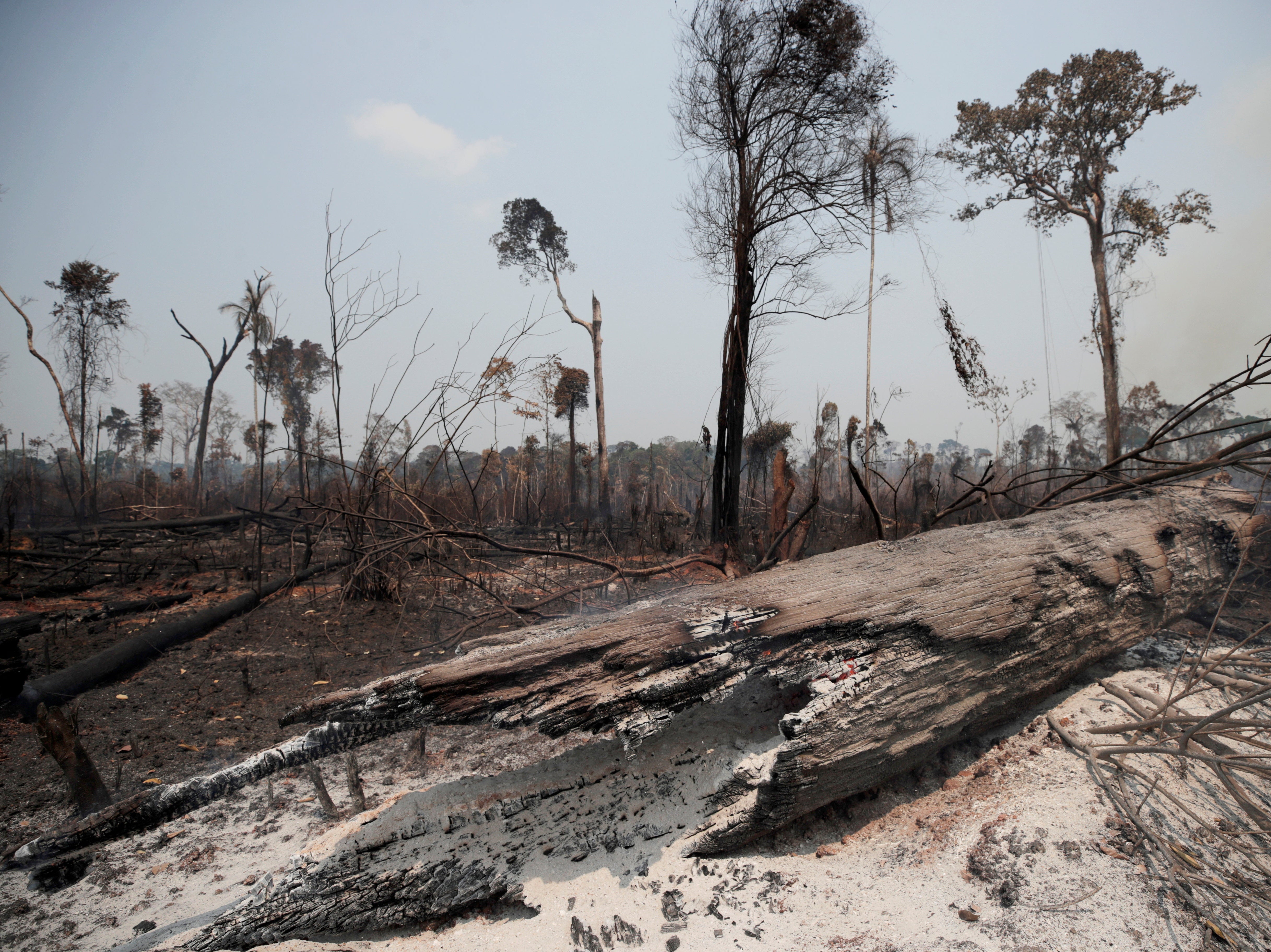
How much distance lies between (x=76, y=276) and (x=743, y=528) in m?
17.9

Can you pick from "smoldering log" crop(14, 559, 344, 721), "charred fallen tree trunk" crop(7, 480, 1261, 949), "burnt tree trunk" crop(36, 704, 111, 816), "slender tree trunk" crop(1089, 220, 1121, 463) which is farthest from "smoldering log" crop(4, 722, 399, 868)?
"slender tree trunk" crop(1089, 220, 1121, 463)

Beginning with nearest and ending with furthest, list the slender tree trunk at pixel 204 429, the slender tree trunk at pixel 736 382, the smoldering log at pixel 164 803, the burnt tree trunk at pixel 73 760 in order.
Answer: the smoldering log at pixel 164 803 → the burnt tree trunk at pixel 73 760 → the slender tree trunk at pixel 736 382 → the slender tree trunk at pixel 204 429

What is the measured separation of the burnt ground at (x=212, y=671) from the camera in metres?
2.68

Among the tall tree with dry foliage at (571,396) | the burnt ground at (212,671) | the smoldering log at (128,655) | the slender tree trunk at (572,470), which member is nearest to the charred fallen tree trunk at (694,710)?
the burnt ground at (212,671)

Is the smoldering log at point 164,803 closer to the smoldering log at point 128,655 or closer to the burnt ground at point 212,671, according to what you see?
the burnt ground at point 212,671

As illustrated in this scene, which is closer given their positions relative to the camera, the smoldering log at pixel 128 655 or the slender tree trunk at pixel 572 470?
the smoldering log at pixel 128 655

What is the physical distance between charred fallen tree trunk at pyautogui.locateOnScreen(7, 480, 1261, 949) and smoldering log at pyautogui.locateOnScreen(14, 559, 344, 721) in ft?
7.51

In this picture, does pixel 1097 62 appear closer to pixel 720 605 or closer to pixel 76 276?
pixel 720 605

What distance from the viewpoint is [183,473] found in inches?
499

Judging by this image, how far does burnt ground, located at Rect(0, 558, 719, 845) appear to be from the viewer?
8.80 feet

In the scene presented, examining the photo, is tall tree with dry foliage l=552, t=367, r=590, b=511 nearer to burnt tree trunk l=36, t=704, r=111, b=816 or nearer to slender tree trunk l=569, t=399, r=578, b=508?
slender tree trunk l=569, t=399, r=578, b=508

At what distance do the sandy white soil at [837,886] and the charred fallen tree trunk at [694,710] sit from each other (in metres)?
0.10

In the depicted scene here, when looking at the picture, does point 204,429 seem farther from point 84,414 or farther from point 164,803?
point 164,803

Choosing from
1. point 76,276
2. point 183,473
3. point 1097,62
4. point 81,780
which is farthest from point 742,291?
point 76,276
